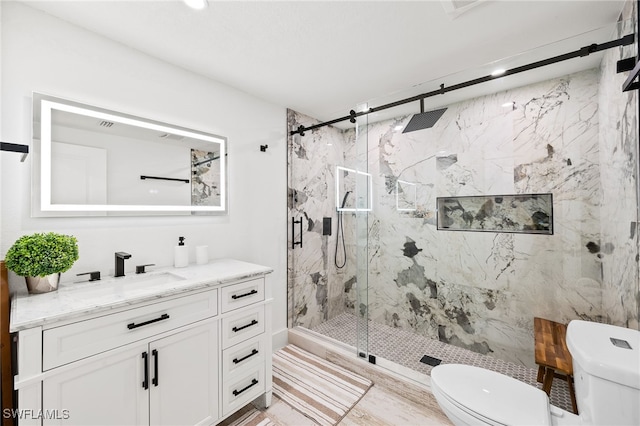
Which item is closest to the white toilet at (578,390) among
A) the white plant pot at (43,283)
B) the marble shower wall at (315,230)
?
the marble shower wall at (315,230)

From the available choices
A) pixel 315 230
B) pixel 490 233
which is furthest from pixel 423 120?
pixel 315 230

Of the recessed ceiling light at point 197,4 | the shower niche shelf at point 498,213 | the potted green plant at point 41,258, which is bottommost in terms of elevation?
the potted green plant at point 41,258

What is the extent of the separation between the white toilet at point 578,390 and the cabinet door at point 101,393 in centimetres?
142

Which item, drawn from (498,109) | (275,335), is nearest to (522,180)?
(498,109)

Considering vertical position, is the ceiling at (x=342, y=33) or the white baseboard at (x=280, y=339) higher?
the ceiling at (x=342, y=33)

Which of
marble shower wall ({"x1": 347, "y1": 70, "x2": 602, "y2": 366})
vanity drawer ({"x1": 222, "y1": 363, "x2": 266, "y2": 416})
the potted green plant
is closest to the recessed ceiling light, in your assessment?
the potted green plant

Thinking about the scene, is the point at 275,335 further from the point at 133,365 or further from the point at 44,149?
the point at 44,149

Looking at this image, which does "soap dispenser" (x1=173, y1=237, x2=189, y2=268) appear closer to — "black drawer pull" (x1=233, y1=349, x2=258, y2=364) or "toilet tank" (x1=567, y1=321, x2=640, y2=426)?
"black drawer pull" (x1=233, y1=349, x2=258, y2=364)

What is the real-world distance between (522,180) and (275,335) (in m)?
2.56

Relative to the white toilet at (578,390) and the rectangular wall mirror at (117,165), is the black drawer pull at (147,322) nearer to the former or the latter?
the rectangular wall mirror at (117,165)

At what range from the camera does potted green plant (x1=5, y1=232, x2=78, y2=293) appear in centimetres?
119

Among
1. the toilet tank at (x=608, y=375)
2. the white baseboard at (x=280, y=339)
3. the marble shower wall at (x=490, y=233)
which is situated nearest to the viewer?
the toilet tank at (x=608, y=375)

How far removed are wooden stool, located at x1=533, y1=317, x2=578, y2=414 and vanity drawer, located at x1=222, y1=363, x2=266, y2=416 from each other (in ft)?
5.69

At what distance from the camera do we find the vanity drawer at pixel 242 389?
1.59m
